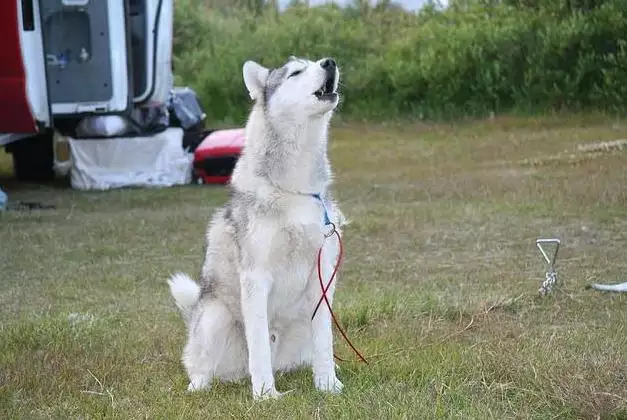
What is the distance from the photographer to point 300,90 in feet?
13.6

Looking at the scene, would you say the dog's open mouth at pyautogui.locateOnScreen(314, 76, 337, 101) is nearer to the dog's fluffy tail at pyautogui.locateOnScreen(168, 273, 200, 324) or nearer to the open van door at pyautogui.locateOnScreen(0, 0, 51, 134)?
the dog's fluffy tail at pyautogui.locateOnScreen(168, 273, 200, 324)

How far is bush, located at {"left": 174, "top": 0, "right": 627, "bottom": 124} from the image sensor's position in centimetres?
1828

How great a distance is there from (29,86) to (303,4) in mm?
15922

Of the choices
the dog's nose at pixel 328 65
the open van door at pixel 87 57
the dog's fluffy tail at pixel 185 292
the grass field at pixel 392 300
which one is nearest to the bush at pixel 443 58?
the grass field at pixel 392 300

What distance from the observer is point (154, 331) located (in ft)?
17.6

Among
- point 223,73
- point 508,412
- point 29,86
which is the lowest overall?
point 223,73

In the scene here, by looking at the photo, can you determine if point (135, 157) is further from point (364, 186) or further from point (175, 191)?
point (364, 186)

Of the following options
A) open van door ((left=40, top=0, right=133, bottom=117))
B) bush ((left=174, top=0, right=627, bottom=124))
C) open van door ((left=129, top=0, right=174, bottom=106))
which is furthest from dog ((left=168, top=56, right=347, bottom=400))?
bush ((left=174, top=0, right=627, bottom=124))

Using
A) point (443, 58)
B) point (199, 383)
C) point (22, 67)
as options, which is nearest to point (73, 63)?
point (22, 67)

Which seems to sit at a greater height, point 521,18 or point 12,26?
point 12,26

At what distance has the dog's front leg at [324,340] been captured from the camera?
4168 mm

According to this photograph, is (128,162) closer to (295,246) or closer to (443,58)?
(295,246)

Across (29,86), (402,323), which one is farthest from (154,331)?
(29,86)

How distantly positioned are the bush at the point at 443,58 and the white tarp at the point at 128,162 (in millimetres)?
5558
